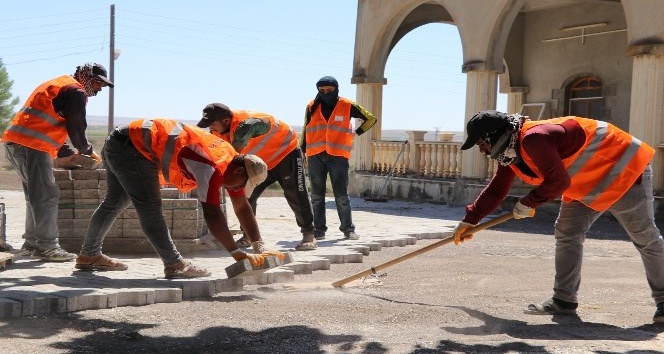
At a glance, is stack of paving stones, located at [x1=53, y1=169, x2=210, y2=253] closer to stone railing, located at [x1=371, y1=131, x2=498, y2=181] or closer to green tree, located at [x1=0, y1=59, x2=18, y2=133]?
stone railing, located at [x1=371, y1=131, x2=498, y2=181]

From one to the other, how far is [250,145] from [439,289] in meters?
2.38

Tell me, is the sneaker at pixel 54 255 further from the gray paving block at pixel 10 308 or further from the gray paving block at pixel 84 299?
the gray paving block at pixel 10 308

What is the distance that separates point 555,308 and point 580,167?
3.22 ft

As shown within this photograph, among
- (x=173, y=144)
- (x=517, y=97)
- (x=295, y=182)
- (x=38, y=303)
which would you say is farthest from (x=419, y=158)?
(x=38, y=303)

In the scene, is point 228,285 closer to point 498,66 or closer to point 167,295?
point 167,295

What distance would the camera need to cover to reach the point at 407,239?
9.78 m

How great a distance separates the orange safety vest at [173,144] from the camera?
19.2 feet

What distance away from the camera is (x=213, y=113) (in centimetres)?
746

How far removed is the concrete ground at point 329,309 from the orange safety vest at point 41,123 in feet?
3.20

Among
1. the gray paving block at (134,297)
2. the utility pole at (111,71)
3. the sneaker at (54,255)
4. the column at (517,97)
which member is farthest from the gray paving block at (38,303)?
the utility pole at (111,71)

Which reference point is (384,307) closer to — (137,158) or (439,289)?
(439,289)

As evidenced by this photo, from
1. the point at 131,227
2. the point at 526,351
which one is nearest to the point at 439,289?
the point at 526,351

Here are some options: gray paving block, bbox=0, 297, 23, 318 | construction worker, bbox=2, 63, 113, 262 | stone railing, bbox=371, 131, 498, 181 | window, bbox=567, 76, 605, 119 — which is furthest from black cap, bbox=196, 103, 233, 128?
window, bbox=567, 76, 605, 119

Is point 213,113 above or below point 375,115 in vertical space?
below
